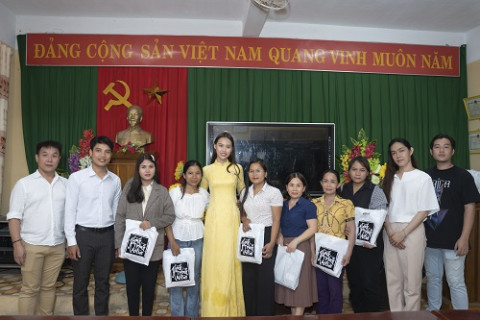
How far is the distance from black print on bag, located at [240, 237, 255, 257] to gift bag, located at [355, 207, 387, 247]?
762mm

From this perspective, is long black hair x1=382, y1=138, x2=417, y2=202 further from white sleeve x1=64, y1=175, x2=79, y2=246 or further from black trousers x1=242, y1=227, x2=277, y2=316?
white sleeve x1=64, y1=175, x2=79, y2=246

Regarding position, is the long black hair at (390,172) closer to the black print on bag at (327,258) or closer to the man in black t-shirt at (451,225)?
the man in black t-shirt at (451,225)

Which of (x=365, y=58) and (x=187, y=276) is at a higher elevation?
(x=365, y=58)

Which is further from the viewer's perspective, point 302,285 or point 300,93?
point 300,93

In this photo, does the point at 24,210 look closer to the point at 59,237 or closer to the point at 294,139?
the point at 59,237

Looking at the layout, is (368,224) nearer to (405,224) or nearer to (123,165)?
(405,224)

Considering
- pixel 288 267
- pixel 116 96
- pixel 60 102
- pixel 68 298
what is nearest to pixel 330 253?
pixel 288 267

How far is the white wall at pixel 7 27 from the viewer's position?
13.5 ft

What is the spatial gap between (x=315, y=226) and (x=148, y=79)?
3150mm

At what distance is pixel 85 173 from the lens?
Result: 2344 mm

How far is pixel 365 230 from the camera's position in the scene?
236cm

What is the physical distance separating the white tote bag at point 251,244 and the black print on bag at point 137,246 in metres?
0.64

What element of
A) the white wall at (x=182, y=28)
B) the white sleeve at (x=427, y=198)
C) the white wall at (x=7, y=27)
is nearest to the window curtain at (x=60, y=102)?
the white wall at (x=7, y=27)

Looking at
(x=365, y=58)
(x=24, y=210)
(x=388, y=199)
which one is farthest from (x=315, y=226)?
(x=365, y=58)
